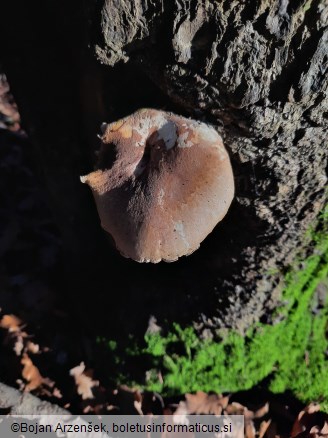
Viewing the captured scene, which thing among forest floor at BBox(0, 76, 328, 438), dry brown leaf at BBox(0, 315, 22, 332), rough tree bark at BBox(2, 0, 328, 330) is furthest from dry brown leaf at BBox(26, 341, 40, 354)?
rough tree bark at BBox(2, 0, 328, 330)

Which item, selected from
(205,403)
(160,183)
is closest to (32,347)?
(205,403)

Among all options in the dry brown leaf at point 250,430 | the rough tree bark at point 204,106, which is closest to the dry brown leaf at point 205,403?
the dry brown leaf at point 250,430

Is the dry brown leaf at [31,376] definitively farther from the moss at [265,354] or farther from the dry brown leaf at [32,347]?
the moss at [265,354]

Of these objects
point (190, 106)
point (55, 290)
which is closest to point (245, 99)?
point (190, 106)

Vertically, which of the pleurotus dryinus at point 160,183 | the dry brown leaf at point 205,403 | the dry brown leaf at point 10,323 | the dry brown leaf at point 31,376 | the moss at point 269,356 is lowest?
the dry brown leaf at point 31,376

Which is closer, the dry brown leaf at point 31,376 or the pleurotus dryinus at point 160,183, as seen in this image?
the pleurotus dryinus at point 160,183

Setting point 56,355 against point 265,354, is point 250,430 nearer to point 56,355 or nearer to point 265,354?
point 265,354

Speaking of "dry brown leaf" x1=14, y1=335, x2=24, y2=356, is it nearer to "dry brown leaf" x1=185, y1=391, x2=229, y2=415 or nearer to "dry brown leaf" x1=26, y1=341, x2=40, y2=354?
"dry brown leaf" x1=26, y1=341, x2=40, y2=354

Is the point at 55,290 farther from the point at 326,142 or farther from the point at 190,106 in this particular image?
the point at 326,142
